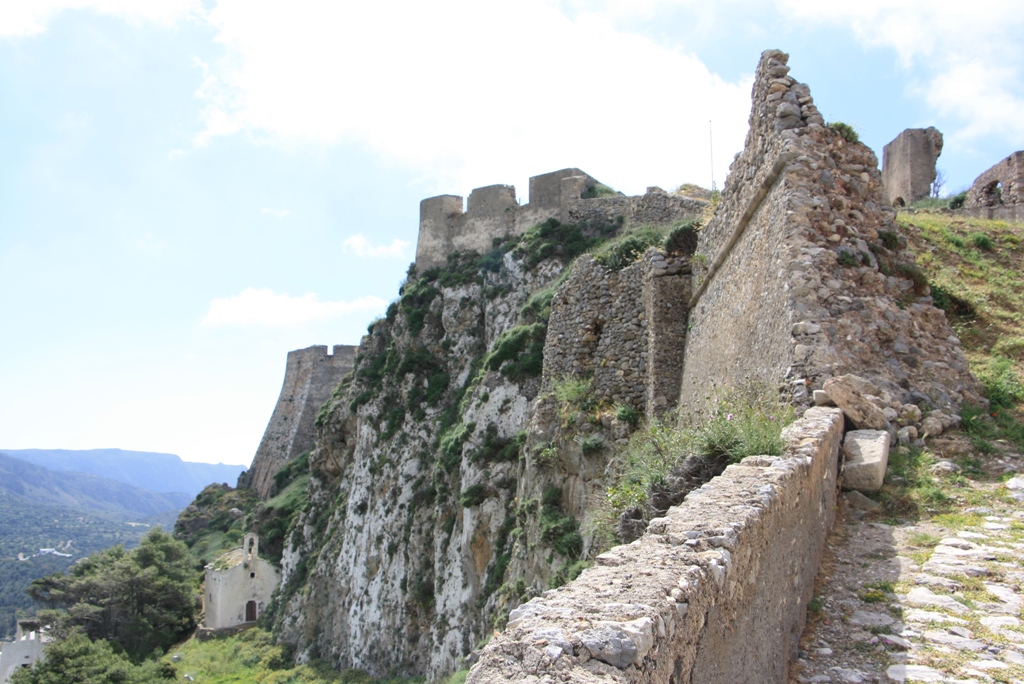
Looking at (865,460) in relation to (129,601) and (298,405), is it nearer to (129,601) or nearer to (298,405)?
(129,601)

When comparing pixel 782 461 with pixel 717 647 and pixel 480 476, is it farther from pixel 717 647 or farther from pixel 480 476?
pixel 480 476

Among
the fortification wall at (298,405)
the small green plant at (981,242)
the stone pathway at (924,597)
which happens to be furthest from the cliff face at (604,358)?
the fortification wall at (298,405)

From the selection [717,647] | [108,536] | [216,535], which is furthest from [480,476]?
[108,536]

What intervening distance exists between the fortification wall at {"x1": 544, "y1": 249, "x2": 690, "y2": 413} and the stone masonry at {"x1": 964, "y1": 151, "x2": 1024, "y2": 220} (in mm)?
11023

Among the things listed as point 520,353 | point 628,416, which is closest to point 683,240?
point 628,416

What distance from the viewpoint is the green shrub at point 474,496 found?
16172 millimetres

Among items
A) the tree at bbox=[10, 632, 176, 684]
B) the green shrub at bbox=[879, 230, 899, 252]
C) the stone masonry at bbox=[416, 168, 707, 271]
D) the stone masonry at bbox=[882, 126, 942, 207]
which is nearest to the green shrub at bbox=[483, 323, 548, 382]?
the stone masonry at bbox=[416, 168, 707, 271]

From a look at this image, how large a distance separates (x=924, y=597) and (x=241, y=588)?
123 ft

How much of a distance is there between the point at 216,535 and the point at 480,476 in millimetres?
35449

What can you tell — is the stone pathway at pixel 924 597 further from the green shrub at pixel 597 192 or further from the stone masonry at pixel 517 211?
the green shrub at pixel 597 192

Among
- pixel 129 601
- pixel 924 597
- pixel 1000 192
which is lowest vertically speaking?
pixel 129 601

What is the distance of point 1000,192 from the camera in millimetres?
19312

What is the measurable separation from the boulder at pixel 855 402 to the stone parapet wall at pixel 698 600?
1.69 m

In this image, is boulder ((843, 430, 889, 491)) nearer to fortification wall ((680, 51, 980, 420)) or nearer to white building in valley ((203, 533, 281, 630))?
fortification wall ((680, 51, 980, 420))
